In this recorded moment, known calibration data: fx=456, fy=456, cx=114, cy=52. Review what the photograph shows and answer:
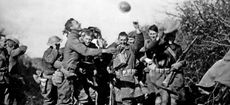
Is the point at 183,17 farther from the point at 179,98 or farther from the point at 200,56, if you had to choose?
the point at 179,98

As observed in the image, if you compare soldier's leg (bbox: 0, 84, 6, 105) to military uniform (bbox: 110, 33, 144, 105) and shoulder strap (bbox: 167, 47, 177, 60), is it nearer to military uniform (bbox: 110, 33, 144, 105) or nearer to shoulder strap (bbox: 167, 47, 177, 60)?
military uniform (bbox: 110, 33, 144, 105)

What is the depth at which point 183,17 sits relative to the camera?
1365 centimetres

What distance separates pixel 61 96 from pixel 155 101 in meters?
2.00

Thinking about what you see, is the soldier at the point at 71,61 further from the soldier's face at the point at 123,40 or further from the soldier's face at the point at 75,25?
the soldier's face at the point at 123,40

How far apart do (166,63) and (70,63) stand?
199 cm

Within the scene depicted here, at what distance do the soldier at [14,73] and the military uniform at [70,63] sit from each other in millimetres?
1872

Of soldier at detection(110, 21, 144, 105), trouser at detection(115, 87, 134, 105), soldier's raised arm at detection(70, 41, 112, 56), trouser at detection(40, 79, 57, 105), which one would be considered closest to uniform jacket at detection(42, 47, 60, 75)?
trouser at detection(40, 79, 57, 105)

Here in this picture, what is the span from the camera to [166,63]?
8.81 meters

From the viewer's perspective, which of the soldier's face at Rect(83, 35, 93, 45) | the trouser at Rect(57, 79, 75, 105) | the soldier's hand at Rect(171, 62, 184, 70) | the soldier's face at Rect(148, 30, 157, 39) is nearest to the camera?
the soldier's hand at Rect(171, 62, 184, 70)

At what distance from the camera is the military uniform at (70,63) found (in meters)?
9.20

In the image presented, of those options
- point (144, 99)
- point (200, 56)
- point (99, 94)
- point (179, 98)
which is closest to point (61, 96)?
point (99, 94)

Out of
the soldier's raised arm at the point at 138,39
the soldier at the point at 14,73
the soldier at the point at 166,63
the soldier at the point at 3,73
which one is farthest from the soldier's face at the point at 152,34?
the soldier at the point at 3,73

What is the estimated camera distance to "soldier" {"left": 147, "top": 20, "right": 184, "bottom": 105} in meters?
8.68

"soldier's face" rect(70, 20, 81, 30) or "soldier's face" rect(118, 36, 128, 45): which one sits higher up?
"soldier's face" rect(70, 20, 81, 30)
